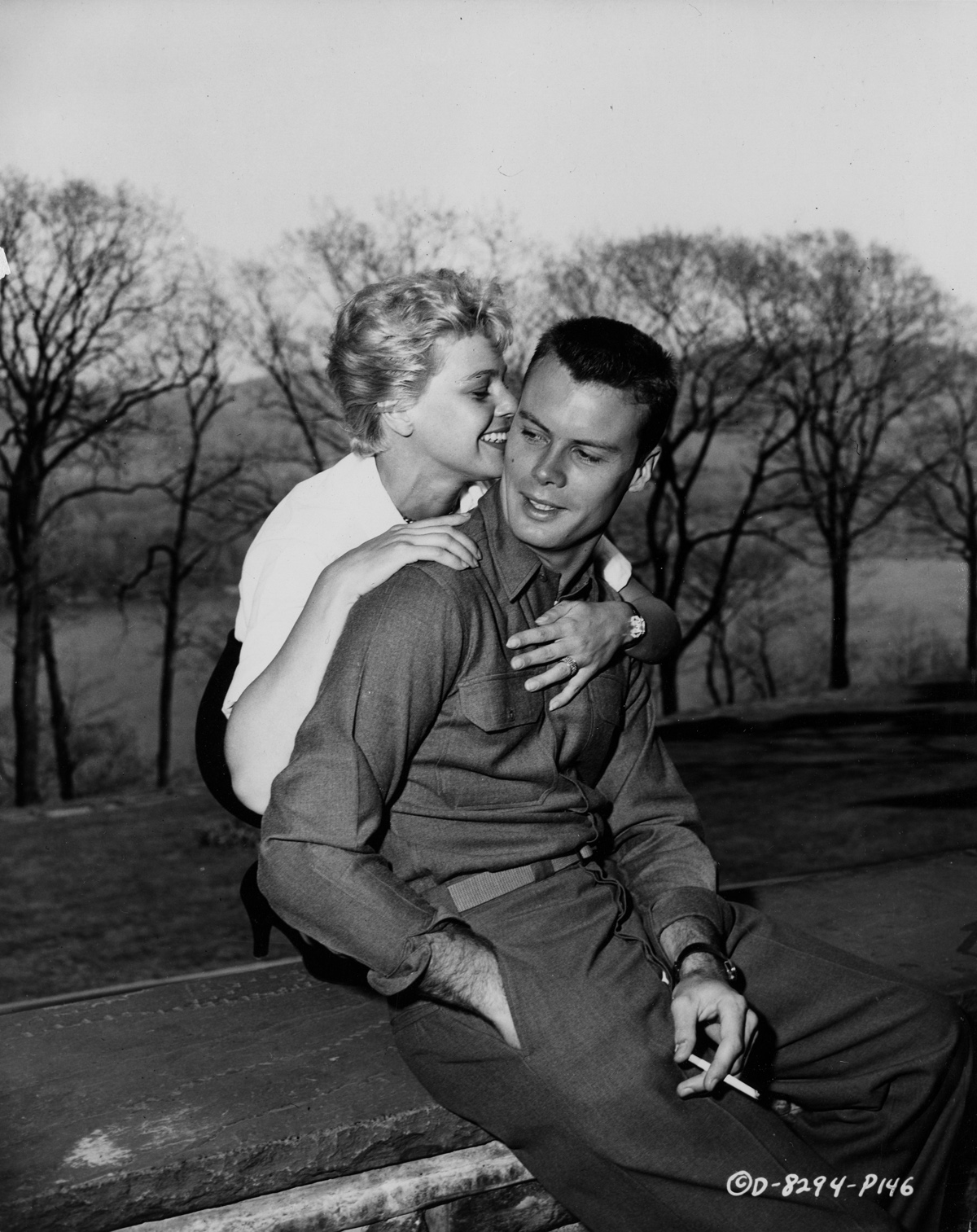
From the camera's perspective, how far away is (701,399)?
13047 mm

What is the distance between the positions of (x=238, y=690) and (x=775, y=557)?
11.1 meters

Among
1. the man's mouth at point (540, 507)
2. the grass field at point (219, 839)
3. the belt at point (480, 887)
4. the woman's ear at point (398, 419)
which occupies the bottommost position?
the grass field at point (219, 839)

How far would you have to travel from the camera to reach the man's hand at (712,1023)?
1.72 meters

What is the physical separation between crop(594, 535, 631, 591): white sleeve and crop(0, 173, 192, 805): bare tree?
28.9 ft

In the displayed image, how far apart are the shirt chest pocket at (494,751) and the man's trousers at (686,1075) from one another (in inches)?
5.7

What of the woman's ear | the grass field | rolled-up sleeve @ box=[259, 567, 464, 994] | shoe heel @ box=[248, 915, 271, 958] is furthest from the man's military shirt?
the grass field

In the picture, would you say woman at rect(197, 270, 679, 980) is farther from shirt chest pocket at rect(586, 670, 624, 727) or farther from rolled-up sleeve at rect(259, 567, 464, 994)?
rolled-up sleeve at rect(259, 567, 464, 994)

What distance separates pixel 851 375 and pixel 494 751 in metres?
11.7

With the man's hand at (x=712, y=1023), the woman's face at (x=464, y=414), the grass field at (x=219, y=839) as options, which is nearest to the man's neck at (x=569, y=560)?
the woman's face at (x=464, y=414)

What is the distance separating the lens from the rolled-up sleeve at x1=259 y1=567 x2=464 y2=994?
1728mm

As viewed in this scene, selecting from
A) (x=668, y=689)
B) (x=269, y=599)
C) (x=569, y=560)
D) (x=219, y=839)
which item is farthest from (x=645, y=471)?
(x=668, y=689)

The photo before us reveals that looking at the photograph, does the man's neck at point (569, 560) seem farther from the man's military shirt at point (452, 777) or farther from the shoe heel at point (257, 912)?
the shoe heel at point (257, 912)

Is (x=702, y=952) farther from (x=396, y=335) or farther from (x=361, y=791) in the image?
(x=396, y=335)

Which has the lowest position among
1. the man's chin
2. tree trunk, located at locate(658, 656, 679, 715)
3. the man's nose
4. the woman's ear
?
tree trunk, located at locate(658, 656, 679, 715)
